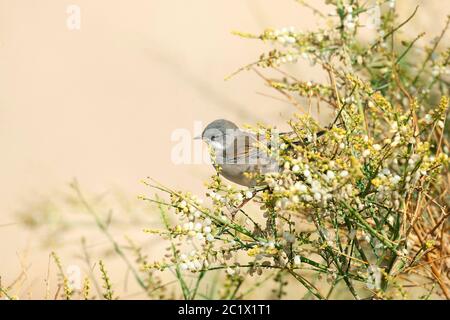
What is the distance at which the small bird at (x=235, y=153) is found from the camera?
2.19 metres

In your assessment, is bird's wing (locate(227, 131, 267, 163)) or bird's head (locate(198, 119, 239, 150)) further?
bird's head (locate(198, 119, 239, 150))

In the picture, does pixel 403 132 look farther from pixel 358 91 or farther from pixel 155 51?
pixel 155 51

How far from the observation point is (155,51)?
14.5 feet

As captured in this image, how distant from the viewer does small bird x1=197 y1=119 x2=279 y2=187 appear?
219cm

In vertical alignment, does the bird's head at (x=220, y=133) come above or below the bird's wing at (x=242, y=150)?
above

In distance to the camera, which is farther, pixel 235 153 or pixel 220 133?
pixel 220 133

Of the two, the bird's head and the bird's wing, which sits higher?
the bird's head

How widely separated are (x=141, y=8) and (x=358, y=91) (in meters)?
2.92

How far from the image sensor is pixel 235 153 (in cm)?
235

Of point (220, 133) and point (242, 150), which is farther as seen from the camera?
point (220, 133)

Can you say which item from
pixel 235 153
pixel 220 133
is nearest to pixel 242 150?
pixel 235 153

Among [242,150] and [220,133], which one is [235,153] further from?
[220,133]

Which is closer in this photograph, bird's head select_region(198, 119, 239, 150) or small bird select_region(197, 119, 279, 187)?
small bird select_region(197, 119, 279, 187)
